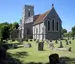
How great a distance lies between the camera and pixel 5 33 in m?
45.8

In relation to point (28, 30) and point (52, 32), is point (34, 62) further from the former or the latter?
point (28, 30)

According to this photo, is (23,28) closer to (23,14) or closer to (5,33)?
(23,14)

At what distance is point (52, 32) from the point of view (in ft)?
181

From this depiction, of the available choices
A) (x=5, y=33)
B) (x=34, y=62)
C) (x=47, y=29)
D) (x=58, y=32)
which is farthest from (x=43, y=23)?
(x=34, y=62)

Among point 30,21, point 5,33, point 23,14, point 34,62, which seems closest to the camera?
point 34,62

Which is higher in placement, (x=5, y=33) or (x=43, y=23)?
(x=43, y=23)

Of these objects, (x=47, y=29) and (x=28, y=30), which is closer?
(x=47, y=29)

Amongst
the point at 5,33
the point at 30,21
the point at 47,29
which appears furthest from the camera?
the point at 30,21

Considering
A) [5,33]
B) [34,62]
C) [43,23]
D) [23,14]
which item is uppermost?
[23,14]

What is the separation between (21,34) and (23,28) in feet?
9.20

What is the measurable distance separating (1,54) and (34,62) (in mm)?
3342

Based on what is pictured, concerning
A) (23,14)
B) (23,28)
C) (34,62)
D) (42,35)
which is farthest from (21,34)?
(34,62)

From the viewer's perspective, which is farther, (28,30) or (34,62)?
(28,30)

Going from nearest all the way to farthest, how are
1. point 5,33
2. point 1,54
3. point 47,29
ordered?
point 1,54, point 5,33, point 47,29
